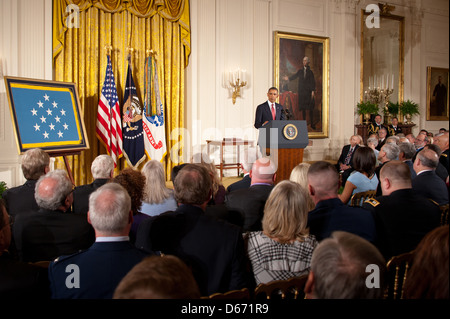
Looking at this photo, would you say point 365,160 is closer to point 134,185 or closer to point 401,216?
point 401,216

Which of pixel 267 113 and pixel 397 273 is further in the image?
pixel 267 113

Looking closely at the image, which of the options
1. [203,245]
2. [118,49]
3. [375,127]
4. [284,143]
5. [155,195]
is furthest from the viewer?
[375,127]

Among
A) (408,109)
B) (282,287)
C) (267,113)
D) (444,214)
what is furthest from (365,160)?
(408,109)

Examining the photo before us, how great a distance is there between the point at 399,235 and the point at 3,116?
6.72 meters

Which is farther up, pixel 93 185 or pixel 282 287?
pixel 93 185

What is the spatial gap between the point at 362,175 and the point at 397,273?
2.28 metres

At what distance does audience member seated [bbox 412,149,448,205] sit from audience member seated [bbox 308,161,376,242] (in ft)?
5.28

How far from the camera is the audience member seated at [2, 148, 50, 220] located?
3365mm

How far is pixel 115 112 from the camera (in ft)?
25.4

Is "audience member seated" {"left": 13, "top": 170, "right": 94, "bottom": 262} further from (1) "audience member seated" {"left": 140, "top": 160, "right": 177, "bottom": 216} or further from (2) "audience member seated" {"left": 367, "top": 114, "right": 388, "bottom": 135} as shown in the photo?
(2) "audience member seated" {"left": 367, "top": 114, "right": 388, "bottom": 135}

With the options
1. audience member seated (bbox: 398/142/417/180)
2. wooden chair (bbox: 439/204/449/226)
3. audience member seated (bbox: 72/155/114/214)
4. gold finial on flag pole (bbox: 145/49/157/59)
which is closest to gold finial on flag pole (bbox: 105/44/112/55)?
gold finial on flag pole (bbox: 145/49/157/59)

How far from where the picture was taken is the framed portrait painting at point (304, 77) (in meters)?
10.3

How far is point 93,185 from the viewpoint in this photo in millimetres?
3570

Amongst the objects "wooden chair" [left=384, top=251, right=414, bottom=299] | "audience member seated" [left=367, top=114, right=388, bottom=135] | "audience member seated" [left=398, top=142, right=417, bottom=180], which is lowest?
"wooden chair" [left=384, top=251, right=414, bottom=299]
